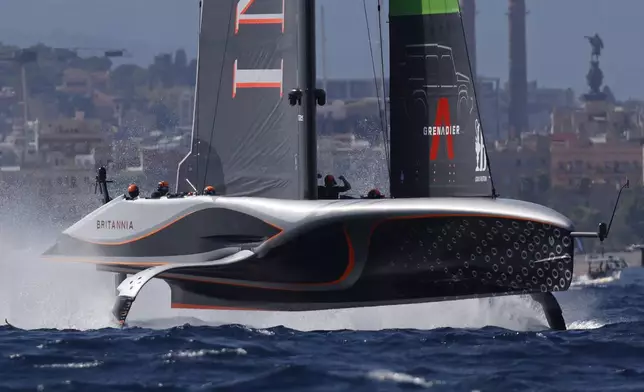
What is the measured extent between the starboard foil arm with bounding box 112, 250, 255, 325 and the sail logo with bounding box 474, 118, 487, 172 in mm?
2794

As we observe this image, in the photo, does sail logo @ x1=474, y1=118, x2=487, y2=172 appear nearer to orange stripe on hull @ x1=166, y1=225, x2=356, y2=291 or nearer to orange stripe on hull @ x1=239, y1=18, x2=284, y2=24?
orange stripe on hull @ x1=166, y1=225, x2=356, y2=291

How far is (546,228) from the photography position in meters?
18.3

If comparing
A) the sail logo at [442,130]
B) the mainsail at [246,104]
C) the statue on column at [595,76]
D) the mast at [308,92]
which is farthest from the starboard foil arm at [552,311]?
the statue on column at [595,76]

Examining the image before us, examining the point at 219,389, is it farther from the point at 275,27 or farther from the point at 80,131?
the point at 80,131

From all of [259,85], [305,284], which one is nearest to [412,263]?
[305,284]

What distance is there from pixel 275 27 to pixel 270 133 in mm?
1277

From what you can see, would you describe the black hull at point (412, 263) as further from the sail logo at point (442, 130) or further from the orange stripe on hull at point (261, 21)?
the orange stripe on hull at point (261, 21)

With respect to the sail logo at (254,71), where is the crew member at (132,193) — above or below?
below

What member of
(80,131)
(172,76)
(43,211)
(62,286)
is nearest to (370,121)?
(80,131)

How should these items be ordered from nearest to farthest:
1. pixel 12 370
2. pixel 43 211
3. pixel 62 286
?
pixel 12 370 < pixel 62 286 < pixel 43 211

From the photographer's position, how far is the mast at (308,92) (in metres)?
19.8

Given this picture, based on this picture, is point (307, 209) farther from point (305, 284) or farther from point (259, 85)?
point (259, 85)

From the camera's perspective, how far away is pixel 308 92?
1988 cm

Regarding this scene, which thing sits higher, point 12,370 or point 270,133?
point 270,133
